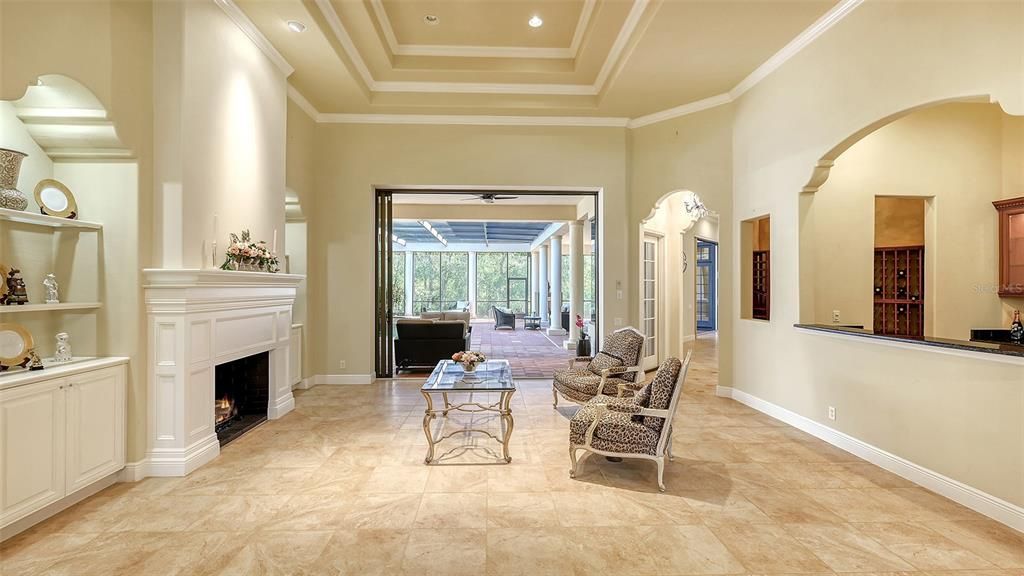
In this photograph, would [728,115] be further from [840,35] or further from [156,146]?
[156,146]

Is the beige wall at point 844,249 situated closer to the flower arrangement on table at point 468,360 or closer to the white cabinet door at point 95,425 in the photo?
the flower arrangement on table at point 468,360

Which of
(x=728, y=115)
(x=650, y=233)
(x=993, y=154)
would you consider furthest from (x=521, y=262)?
(x=993, y=154)

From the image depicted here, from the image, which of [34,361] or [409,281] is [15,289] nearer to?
[34,361]

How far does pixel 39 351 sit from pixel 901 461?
627cm

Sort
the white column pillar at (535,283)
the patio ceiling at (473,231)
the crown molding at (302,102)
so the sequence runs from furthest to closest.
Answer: the white column pillar at (535,283), the patio ceiling at (473,231), the crown molding at (302,102)

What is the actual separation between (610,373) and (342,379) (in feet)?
13.1

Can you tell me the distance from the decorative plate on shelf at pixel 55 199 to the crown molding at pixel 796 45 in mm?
6296

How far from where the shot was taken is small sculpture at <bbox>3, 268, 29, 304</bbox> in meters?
2.86

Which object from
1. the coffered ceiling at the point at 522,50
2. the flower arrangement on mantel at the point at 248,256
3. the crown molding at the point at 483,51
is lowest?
the flower arrangement on mantel at the point at 248,256

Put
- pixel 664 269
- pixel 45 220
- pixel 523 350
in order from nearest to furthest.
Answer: pixel 45 220 < pixel 664 269 < pixel 523 350

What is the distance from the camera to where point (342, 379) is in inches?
264

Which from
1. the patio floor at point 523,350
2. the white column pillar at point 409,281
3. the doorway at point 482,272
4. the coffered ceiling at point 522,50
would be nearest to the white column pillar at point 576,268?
the doorway at point 482,272

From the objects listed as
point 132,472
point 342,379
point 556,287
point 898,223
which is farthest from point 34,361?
point 556,287

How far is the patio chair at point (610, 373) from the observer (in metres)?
4.70
